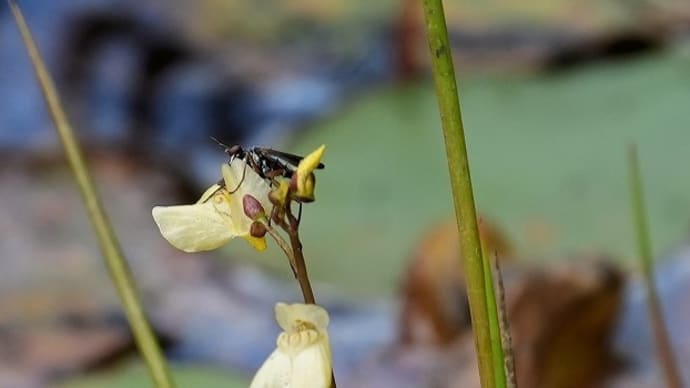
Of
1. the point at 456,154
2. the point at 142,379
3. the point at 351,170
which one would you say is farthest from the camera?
the point at 351,170

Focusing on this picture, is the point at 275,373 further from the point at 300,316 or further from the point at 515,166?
the point at 515,166

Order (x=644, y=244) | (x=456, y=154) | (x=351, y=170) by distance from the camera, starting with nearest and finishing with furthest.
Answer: (x=456, y=154) → (x=644, y=244) → (x=351, y=170)

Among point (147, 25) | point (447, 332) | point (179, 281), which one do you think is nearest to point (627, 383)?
point (447, 332)

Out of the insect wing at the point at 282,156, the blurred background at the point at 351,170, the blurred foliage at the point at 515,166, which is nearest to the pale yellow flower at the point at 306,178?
the insect wing at the point at 282,156

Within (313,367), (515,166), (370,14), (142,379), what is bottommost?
(313,367)

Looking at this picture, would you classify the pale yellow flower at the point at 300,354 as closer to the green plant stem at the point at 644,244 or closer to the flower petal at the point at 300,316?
the flower petal at the point at 300,316

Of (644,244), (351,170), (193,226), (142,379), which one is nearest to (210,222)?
(193,226)

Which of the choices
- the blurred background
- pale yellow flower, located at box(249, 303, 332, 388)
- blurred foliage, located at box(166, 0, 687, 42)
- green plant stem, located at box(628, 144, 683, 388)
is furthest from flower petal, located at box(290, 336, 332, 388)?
blurred foliage, located at box(166, 0, 687, 42)
